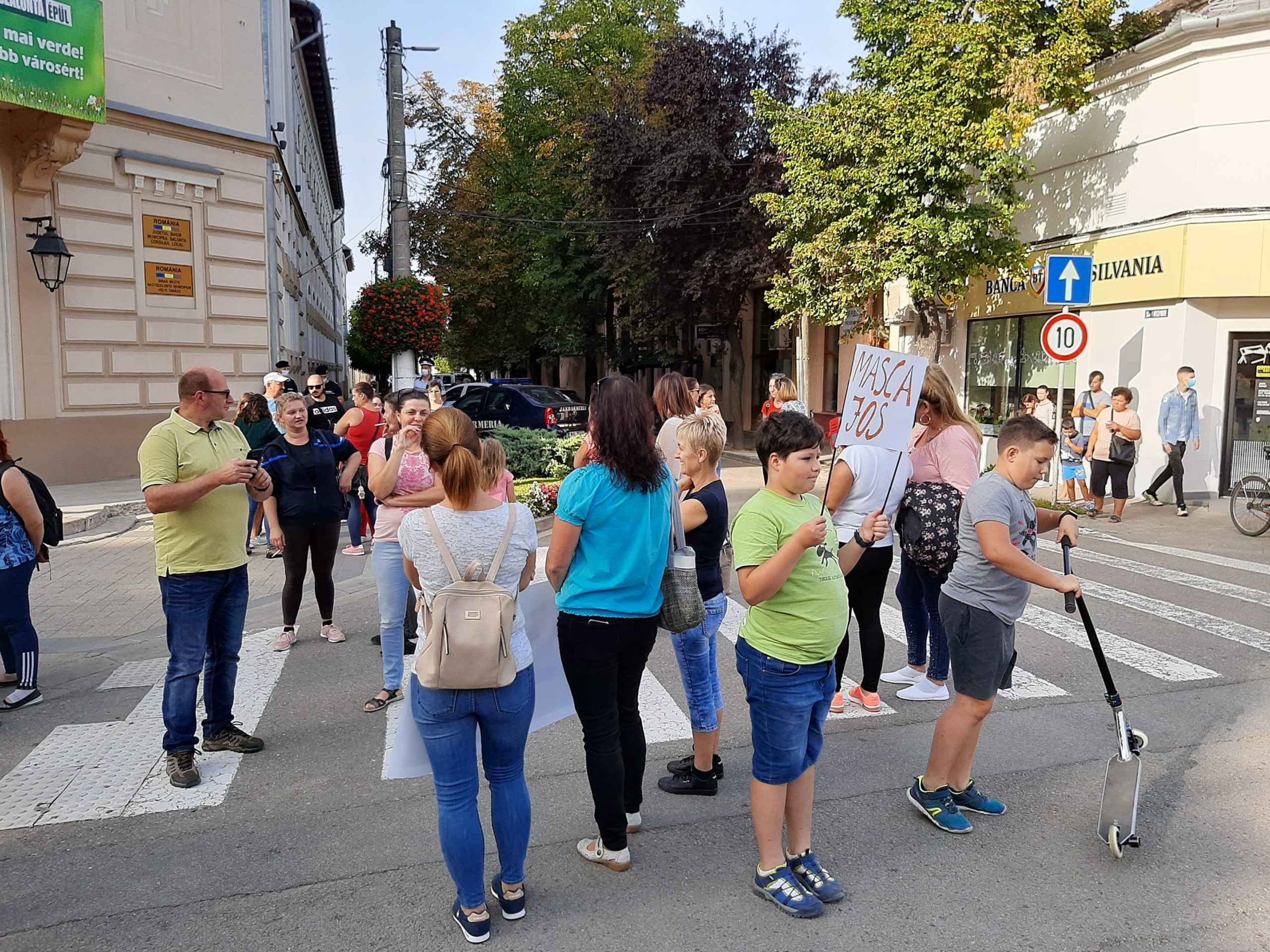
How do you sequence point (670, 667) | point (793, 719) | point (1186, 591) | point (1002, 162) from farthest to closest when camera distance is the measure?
point (1002, 162) < point (1186, 591) < point (670, 667) < point (793, 719)

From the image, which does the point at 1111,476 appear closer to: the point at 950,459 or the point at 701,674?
→ the point at 950,459

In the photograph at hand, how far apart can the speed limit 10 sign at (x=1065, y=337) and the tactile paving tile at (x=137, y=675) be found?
11060mm

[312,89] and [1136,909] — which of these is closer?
[1136,909]

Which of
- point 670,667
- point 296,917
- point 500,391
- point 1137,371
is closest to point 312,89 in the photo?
point 500,391

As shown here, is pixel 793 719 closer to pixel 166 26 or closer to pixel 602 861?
pixel 602 861

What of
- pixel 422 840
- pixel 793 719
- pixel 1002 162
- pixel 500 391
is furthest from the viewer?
pixel 500 391

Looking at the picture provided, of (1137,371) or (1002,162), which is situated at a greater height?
(1002,162)

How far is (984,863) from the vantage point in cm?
378

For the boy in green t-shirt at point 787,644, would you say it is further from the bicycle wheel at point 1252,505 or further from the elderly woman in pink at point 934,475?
the bicycle wheel at point 1252,505

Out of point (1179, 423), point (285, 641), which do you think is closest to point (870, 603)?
point (285, 641)

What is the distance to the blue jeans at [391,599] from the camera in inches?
220

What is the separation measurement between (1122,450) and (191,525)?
1162 centimetres

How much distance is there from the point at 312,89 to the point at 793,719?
1473 inches

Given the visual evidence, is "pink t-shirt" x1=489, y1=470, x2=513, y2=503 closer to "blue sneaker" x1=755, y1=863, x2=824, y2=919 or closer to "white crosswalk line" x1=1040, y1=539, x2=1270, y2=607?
"blue sneaker" x1=755, y1=863, x2=824, y2=919
